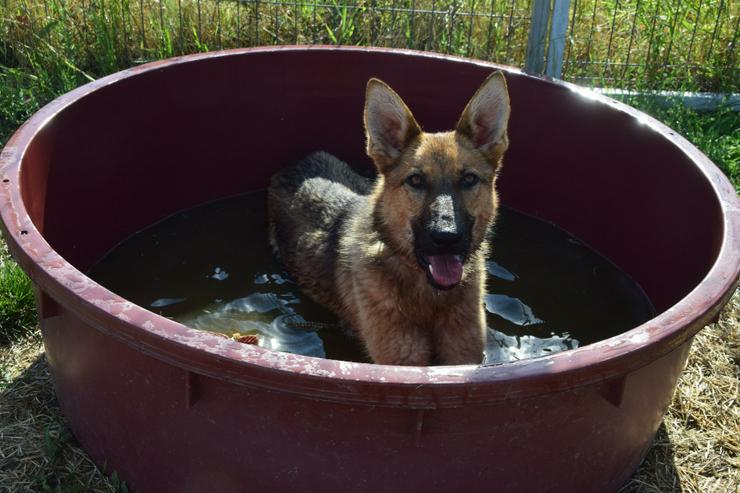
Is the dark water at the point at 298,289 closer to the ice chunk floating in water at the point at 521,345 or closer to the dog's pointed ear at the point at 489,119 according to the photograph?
the ice chunk floating in water at the point at 521,345

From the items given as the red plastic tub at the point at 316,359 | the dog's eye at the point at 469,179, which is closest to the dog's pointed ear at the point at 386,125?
the dog's eye at the point at 469,179

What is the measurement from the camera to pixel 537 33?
24.0 feet

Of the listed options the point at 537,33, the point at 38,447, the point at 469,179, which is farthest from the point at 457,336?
the point at 537,33

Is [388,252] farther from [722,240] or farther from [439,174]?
[722,240]

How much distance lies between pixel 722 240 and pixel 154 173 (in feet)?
12.9

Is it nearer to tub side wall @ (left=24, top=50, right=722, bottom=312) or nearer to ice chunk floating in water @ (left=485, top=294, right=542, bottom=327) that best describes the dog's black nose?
ice chunk floating in water @ (left=485, top=294, right=542, bottom=327)

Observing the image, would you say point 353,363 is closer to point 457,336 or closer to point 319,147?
point 457,336

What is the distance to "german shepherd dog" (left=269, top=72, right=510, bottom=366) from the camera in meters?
4.21

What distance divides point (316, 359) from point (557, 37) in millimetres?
5250

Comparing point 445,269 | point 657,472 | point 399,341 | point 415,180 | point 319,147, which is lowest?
point 657,472

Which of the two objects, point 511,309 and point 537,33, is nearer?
point 511,309

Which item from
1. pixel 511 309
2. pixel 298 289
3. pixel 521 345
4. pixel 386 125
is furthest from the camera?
pixel 298 289

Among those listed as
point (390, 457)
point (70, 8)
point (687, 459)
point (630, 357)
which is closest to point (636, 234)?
point (687, 459)

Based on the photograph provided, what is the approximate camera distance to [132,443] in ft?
12.0
